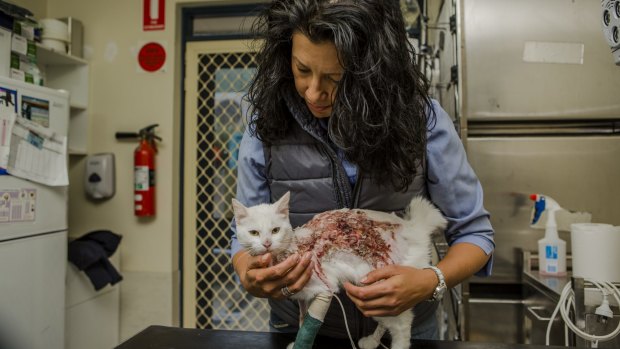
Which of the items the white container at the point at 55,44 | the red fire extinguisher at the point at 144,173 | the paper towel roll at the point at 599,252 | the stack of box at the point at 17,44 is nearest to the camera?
the paper towel roll at the point at 599,252

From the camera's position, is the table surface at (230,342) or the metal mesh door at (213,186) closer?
the table surface at (230,342)

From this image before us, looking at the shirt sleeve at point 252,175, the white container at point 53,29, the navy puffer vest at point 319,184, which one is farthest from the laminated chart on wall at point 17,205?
the navy puffer vest at point 319,184

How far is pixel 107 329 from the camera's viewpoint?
2.72 metres

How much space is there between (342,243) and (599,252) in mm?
1240

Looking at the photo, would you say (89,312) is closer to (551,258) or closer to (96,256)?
(96,256)

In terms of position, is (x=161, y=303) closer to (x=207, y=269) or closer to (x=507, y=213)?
(x=207, y=269)

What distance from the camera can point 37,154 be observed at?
6.54ft

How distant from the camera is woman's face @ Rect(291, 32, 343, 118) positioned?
0.83 m

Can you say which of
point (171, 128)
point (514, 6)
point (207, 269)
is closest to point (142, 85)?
point (171, 128)

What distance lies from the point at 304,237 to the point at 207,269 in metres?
2.33

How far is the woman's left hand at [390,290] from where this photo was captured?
2.54 ft

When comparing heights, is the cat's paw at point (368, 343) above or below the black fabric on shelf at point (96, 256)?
above

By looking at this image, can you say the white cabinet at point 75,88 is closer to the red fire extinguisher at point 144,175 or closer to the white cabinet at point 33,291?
the red fire extinguisher at point 144,175

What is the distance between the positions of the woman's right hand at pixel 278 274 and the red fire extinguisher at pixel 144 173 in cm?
217
